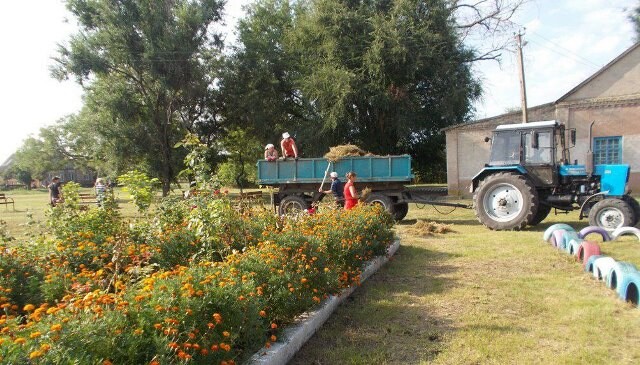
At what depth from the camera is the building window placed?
60.7 feet

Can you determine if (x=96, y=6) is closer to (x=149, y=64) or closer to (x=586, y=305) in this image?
(x=149, y=64)

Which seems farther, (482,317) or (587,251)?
(587,251)

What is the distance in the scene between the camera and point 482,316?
15.5 ft

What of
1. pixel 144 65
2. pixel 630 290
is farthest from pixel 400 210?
pixel 144 65

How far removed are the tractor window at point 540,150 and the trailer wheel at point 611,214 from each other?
1.47 m

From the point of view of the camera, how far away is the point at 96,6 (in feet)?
74.2

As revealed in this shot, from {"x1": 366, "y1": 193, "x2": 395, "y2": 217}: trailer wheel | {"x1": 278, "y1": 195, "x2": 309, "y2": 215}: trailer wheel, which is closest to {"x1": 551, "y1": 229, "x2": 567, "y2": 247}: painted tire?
{"x1": 366, "y1": 193, "x2": 395, "y2": 217}: trailer wheel

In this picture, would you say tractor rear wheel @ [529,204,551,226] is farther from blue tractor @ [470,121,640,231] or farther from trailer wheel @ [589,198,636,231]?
trailer wheel @ [589,198,636,231]

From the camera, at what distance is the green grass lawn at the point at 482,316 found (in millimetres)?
3852

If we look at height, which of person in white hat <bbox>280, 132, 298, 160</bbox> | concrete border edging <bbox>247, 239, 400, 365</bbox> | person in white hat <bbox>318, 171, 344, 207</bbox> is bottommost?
concrete border edging <bbox>247, 239, 400, 365</bbox>

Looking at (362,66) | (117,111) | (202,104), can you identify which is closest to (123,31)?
(117,111)

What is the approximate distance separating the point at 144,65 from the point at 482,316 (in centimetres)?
2205

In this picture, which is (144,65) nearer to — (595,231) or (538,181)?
(538,181)

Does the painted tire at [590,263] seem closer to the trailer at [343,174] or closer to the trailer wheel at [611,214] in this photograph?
the trailer wheel at [611,214]
